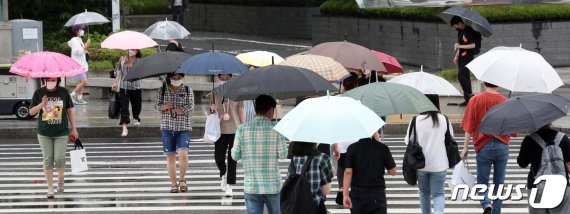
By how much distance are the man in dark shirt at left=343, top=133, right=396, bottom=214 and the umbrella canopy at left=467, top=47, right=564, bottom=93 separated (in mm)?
2589

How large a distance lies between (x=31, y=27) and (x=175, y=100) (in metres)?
12.4

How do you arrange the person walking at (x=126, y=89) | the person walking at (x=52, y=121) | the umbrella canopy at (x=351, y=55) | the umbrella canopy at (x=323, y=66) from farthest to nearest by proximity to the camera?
the person walking at (x=126, y=89) < the umbrella canopy at (x=351, y=55) < the person walking at (x=52, y=121) < the umbrella canopy at (x=323, y=66)

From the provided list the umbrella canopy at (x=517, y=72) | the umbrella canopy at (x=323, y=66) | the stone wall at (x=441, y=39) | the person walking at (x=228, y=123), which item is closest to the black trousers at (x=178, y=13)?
the stone wall at (x=441, y=39)

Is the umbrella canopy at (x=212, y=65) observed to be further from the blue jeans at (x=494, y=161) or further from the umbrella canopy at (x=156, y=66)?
the blue jeans at (x=494, y=161)

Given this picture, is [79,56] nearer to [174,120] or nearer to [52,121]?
[52,121]

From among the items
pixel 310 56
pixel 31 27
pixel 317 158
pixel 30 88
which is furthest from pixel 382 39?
pixel 317 158

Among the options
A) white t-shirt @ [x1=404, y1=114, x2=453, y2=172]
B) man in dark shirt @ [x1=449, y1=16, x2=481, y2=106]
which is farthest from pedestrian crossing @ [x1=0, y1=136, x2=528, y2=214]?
man in dark shirt @ [x1=449, y1=16, x2=481, y2=106]

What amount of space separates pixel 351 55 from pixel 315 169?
5.91 metres

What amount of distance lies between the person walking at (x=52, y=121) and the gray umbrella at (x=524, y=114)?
583 centimetres

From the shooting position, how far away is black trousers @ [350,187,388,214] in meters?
11.4

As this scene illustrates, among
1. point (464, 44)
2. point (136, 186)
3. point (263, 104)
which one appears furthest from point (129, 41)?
point (263, 104)

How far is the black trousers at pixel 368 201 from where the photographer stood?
11.4 meters

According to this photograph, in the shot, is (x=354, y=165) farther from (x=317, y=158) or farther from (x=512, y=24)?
(x=512, y=24)

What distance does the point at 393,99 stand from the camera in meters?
12.5
